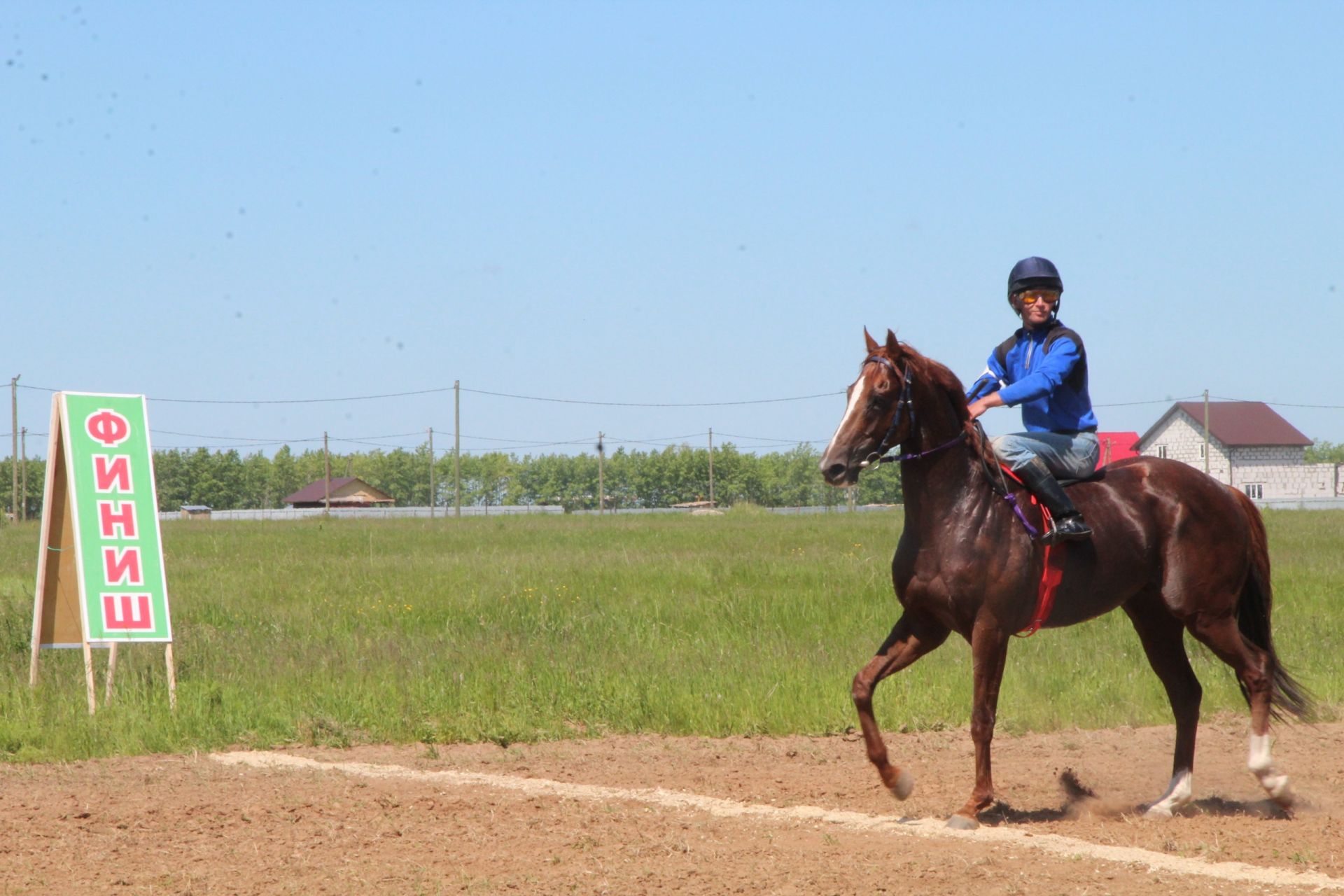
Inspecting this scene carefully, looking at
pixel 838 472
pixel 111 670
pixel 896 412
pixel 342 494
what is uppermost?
pixel 342 494

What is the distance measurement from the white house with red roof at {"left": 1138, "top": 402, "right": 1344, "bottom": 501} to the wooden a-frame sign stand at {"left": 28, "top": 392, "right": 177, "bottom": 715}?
80.9 meters

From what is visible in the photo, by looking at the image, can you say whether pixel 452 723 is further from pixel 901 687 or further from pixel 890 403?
pixel 890 403

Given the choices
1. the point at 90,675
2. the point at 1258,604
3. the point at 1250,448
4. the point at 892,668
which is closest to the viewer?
the point at 892,668

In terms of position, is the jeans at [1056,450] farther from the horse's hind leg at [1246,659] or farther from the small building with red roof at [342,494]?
the small building with red roof at [342,494]

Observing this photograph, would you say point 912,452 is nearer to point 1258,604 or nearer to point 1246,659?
point 1246,659

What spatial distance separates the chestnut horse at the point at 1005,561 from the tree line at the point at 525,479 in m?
85.5

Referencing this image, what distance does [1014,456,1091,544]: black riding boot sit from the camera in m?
6.90

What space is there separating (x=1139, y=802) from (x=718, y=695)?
12.3ft

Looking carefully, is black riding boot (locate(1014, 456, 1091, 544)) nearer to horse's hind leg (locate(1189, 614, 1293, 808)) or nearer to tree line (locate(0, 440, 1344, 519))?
horse's hind leg (locate(1189, 614, 1293, 808))

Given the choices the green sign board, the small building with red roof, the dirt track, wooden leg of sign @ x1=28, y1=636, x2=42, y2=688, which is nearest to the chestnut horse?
the dirt track

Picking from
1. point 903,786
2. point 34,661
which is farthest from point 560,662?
point 903,786

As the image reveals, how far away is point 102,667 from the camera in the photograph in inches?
447

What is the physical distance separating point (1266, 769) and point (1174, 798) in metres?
0.51

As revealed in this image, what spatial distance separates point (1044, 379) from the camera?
22.6ft
